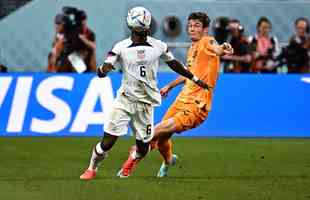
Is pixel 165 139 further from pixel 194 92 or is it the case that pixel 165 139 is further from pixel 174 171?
pixel 174 171

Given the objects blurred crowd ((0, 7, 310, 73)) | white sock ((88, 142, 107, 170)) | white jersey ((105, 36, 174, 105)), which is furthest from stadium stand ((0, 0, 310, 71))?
white jersey ((105, 36, 174, 105))

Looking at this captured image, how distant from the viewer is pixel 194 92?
1445cm

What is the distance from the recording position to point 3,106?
20.7m

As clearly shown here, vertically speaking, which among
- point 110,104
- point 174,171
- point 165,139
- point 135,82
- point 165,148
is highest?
point 135,82

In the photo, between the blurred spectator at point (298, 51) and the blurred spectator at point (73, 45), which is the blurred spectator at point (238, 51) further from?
the blurred spectator at point (73, 45)

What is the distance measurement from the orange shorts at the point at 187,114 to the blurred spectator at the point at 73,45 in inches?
364

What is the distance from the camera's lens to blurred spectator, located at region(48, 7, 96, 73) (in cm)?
2350

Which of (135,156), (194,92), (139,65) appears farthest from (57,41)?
(139,65)

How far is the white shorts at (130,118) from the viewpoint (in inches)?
516

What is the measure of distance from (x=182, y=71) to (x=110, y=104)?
7.50 metres

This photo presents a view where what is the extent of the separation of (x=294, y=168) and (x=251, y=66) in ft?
27.5

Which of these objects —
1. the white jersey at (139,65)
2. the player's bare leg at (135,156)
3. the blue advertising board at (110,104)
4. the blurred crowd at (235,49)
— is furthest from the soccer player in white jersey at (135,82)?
the blurred crowd at (235,49)

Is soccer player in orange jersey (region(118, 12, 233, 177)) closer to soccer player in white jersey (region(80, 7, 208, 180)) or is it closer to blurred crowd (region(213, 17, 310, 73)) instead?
soccer player in white jersey (region(80, 7, 208, 180))

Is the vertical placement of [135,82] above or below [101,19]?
above
